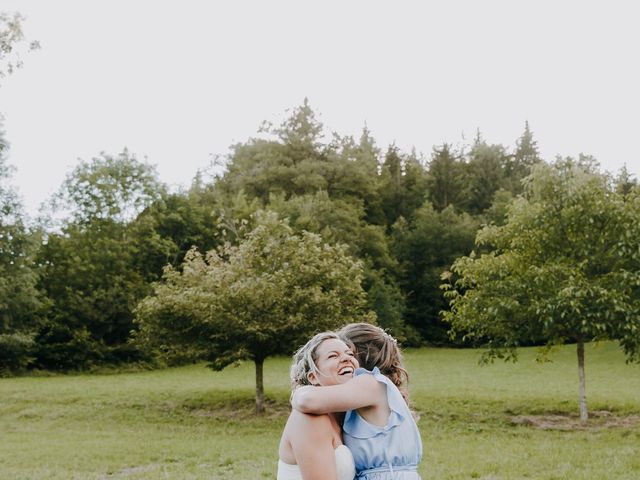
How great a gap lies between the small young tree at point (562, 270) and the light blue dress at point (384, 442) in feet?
42.5

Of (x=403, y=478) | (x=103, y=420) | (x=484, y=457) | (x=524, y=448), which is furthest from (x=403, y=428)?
(x=103, y=420)

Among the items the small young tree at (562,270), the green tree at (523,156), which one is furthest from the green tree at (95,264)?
the green tree at (523,156)

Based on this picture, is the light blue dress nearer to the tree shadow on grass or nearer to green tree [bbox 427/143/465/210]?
the tree shadow on grass

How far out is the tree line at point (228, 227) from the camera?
3700 centimetres

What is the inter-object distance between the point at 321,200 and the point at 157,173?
1106 centimetres

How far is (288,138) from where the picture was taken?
2119 inches

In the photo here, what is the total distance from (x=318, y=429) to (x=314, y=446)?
0.27ft

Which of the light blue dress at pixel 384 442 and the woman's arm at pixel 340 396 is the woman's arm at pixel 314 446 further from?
the light blue dress at pixel 384 442

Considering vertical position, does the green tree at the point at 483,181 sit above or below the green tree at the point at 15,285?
above

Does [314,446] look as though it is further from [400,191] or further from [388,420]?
[400,191]

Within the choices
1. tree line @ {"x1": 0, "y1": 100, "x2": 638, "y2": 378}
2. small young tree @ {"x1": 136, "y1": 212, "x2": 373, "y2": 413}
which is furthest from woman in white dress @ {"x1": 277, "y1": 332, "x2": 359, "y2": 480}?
tree line @ {"x1": 0, "y1": 100, "x2": 638, "y2": 378}

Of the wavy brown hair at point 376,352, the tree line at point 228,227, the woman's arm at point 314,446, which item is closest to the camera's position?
the woman's arm at point 314,446

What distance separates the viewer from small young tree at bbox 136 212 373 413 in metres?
18.9

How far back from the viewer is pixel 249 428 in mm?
17641
